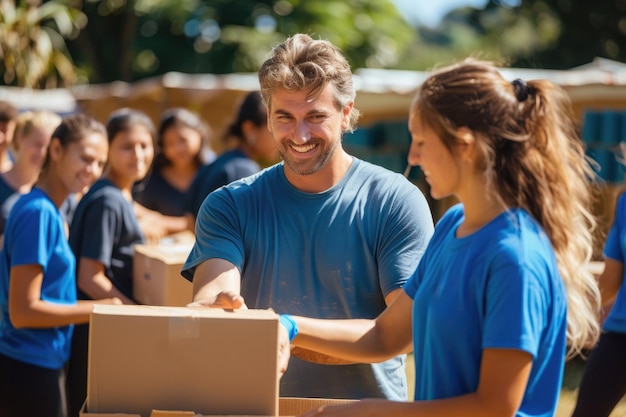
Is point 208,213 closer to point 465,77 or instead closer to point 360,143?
point 465,77

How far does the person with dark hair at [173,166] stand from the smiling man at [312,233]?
352 centimetres

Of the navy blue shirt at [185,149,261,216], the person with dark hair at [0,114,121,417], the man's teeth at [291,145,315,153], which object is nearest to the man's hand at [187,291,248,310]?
the man's teeth at [291,145,315,153]

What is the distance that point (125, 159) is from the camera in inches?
168

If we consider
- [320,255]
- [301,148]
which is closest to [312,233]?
[320,255]

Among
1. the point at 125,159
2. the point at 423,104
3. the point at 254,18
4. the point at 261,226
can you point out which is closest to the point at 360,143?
the point at 125,159

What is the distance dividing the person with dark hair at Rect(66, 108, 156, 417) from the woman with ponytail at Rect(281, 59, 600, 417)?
223 cm

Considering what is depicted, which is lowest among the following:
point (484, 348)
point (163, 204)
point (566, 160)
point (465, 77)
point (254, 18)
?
point (163, 204)

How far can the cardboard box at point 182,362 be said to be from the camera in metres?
1.89

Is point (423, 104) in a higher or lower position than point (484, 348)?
higher

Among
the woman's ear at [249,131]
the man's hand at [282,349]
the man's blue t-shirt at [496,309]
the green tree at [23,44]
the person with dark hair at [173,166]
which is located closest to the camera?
the man's blue t-shirt at [496,309]

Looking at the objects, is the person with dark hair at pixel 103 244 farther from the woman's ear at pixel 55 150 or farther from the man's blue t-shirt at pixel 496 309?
the man's blue t-shirt at pixel 496 309

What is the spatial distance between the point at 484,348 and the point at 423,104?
0.48 meters

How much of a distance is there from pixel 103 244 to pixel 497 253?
2.45 meters

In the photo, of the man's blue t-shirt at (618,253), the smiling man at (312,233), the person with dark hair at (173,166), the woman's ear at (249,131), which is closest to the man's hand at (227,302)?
the smiling man at (312,233)
